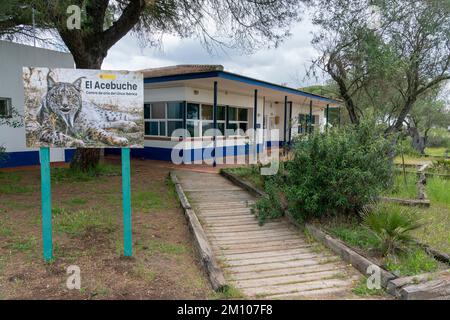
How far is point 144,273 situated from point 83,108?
7.05ft

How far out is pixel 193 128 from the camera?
13.7m

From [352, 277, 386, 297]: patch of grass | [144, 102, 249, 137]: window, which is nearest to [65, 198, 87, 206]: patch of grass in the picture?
[352, 277, 386, 297]: patch of grass

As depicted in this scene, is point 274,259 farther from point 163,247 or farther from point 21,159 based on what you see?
point 21,159

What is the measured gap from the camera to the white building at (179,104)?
1141 centimetres

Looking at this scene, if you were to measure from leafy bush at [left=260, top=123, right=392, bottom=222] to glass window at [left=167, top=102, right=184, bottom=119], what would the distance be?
7.81 metres

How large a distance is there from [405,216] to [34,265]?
489 centimetres

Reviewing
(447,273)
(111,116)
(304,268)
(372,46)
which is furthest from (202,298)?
(372,46)

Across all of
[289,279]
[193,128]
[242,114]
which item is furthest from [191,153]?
[289,279]

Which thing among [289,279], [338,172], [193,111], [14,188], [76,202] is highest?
[193,111]

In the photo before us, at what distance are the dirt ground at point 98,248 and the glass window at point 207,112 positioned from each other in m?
6.48

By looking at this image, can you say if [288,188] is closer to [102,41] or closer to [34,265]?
[34,265]

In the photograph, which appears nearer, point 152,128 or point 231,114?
point 152,128

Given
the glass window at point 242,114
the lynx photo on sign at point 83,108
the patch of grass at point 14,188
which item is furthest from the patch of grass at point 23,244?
the glass window at point 242,114

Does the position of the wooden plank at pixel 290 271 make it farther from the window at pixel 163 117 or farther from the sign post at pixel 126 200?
the window at pixel 163 117
